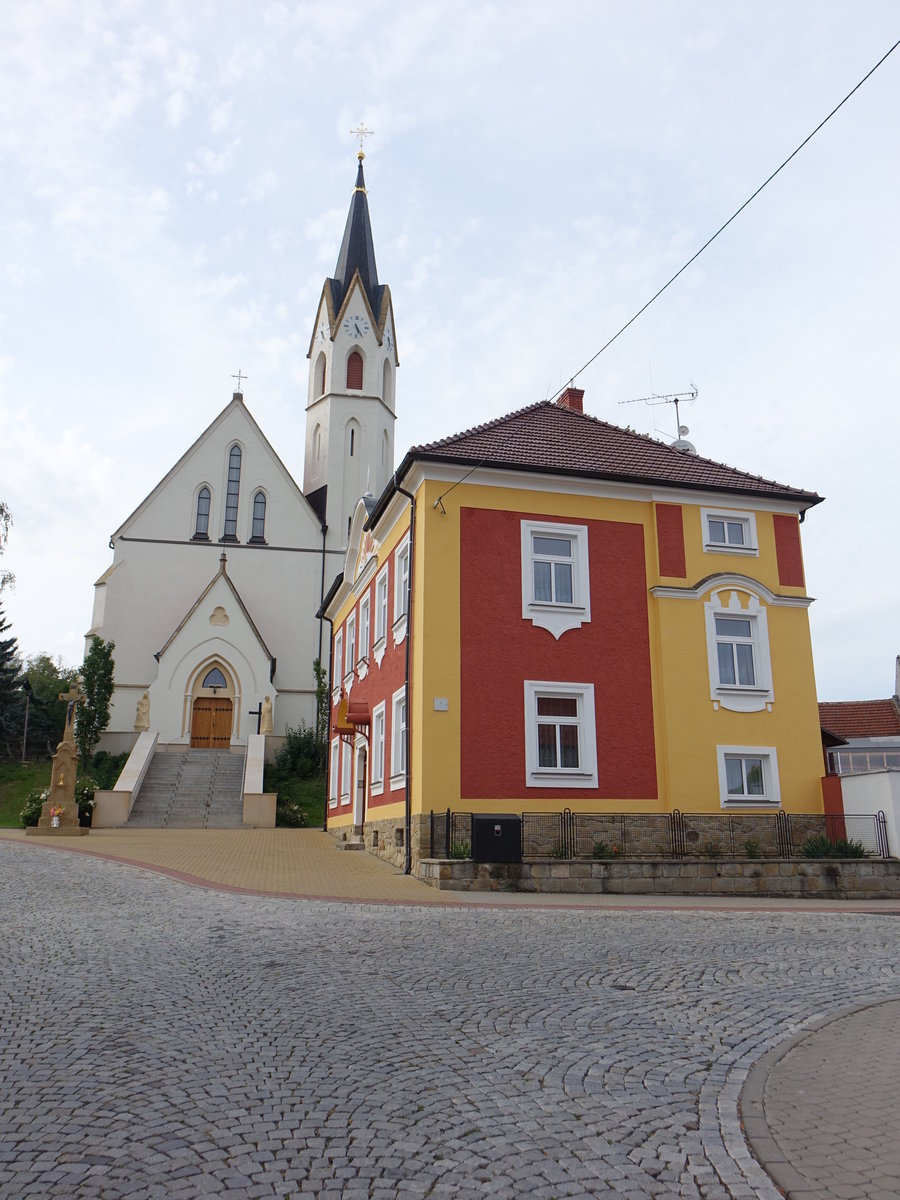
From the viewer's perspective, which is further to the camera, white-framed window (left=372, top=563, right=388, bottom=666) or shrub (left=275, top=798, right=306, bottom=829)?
shrub (left=275, top=798, right=306, bottom=829)

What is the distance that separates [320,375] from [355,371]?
2.02m

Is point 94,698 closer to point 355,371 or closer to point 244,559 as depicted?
point 244,559

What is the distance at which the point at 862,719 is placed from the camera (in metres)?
39.3

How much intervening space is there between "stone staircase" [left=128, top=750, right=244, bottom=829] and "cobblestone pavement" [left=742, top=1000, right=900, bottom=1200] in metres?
25.6

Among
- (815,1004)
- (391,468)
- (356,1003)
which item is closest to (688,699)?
(815,1004)

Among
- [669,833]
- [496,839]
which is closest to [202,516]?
[669,833]

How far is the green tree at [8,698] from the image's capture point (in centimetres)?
4709

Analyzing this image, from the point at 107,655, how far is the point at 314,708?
9069mm

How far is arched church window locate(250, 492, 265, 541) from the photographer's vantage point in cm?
4697

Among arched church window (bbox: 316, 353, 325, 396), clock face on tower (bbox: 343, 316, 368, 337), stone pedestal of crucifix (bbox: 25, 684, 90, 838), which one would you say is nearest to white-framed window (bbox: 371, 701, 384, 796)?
stone pedestal of crucifix (bbox: 25, 684, 90, 838)

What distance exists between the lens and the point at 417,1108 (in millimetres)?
5051

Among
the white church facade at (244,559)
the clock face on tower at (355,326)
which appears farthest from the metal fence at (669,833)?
the clock face on tower at (355,326)

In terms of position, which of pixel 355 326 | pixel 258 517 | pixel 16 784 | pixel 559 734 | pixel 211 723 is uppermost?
pixel 355 326

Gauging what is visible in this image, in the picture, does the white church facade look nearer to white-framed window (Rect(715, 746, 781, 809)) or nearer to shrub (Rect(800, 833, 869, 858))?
white-framed window (Rect(715, 746, 781, 809))
